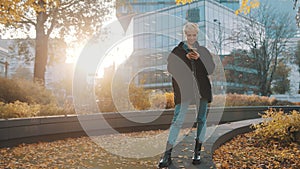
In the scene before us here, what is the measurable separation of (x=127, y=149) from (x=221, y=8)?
1406 inches

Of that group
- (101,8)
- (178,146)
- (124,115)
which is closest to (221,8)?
(101,8)

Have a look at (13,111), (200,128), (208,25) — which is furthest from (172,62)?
(208,25)

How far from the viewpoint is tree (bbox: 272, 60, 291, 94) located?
39406 millimetres

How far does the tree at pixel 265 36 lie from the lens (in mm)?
28625

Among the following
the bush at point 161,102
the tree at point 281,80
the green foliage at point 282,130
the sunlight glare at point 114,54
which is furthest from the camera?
the tree at point 281,80

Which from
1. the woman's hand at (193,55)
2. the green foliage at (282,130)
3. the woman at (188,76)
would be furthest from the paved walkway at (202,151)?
the woman's hand at (193,55)

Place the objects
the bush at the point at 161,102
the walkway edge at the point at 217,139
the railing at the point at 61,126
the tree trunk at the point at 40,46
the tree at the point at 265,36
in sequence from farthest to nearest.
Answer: the tree at the point at 265,36 → the tree trunk at the point at 40,46 → the bush at the point at 161,102 → the railing at the point at 61,126 → the walkway edge at the point at 217,139

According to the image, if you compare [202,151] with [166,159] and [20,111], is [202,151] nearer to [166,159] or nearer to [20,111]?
[166,159]

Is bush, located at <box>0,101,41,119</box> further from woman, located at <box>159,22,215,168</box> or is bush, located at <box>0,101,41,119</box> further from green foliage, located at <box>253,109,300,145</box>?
green foliage, located at <box>253,109,300,145</box>

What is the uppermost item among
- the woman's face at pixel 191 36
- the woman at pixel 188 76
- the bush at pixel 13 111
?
the woman's face at pixel 191 36

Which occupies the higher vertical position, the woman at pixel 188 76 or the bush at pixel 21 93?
the woman at pixel 188 76

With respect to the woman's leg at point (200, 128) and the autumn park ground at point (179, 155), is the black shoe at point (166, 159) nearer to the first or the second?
the autumn park ground at point (179, 155)

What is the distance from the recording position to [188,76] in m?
3.27

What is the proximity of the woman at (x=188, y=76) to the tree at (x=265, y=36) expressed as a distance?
27.3 meters
